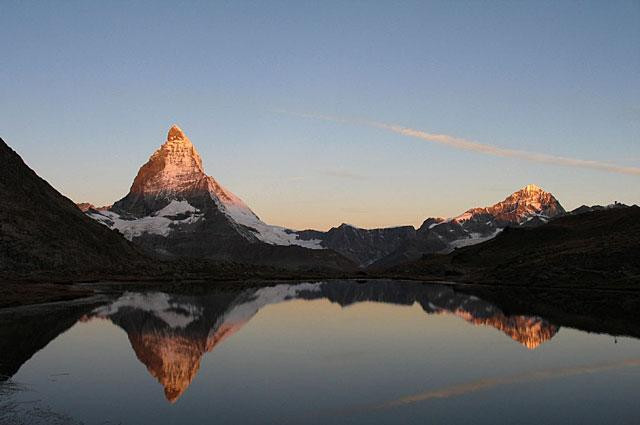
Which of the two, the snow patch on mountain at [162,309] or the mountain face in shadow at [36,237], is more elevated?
the mountain face in shadow at [36,237]

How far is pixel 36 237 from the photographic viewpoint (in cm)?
16475

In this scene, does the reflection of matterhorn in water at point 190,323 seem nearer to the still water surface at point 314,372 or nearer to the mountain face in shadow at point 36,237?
the still water surface at point 314,372

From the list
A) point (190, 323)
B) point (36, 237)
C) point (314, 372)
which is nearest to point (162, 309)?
point (190, 323)

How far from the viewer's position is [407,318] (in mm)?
75250

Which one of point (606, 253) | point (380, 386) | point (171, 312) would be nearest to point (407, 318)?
point (171, 312)

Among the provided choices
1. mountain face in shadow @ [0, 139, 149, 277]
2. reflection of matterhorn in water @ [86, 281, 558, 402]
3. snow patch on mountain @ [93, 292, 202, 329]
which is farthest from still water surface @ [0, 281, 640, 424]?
mountain face in shadow @ [0, 139, 149, 277]

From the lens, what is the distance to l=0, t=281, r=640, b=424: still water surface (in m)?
27.6

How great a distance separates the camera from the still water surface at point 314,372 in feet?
90.5

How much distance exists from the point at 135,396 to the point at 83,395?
2.47 metres

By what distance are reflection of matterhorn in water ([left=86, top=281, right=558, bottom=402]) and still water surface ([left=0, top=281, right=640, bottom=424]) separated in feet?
0.72

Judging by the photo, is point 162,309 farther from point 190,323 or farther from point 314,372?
point 314,372

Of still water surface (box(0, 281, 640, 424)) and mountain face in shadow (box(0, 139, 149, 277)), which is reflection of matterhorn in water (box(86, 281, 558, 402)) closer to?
still water surface (box(0, 281, 640, 424))

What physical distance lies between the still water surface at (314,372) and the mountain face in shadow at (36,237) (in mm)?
95252

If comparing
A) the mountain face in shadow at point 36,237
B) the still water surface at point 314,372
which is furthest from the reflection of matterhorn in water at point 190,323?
the mountain face in shadow at point 36,237
